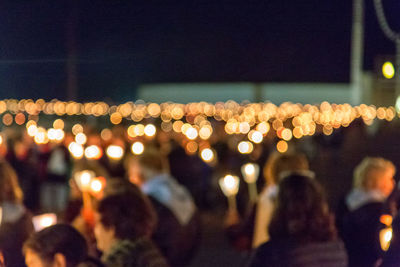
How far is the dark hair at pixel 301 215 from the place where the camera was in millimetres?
4074

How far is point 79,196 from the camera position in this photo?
7.36m

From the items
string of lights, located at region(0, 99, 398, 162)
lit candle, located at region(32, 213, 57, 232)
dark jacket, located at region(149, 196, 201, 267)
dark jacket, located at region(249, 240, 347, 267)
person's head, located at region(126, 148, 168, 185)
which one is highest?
string of lights, located at region(0, 99, 398, 162)

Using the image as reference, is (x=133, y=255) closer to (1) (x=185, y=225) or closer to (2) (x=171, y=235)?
(2) (x=171, y=235)

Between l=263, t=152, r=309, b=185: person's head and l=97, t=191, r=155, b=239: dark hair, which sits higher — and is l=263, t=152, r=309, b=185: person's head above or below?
above

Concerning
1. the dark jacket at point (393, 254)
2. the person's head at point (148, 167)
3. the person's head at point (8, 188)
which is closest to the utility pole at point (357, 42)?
the person's head at point (148, 167)

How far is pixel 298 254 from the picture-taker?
12.9 feet

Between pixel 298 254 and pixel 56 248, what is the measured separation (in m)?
1.17

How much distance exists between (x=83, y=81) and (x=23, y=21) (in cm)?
547

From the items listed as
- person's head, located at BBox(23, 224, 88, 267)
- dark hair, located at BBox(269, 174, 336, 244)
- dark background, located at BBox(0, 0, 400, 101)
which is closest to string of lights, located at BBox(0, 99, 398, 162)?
dark background, located at BBox(0, 0, 400, 101)

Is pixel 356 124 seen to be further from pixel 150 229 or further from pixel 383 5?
pixel 150 229

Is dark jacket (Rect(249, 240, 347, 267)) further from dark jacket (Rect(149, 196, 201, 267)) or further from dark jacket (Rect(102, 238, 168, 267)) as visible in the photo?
dark jacket (Rect(149, 196, 201, 267))

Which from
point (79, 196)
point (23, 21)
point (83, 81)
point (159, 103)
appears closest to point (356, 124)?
point (83, 81)

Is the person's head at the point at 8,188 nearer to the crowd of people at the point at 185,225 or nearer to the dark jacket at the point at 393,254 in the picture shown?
the crowd of people at the point at 185,225

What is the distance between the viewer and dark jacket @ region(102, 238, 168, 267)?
13.0 feet
